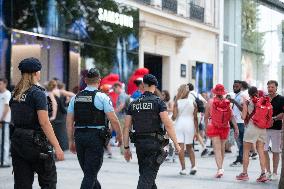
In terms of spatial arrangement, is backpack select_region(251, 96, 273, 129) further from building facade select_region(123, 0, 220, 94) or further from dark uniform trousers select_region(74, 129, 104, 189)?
building facade select_region(123, 0, 220, 94)

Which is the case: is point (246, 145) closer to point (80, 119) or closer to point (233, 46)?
point (80, 119)

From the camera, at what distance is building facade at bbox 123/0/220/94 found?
81.9ft

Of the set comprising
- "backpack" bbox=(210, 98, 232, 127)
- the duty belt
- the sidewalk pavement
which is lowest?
the sidewalk pavement

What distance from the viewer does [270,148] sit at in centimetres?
1153

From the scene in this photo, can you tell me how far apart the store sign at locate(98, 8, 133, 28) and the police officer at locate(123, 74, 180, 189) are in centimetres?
1377

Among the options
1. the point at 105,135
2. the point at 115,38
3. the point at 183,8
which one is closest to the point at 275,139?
the point at 105,135

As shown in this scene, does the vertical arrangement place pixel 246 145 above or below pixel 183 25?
below

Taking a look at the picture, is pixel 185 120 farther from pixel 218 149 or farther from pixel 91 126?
pixel 91 126

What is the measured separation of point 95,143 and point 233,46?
2792 centimetres

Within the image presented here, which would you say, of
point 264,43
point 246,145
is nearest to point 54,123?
point 246,145

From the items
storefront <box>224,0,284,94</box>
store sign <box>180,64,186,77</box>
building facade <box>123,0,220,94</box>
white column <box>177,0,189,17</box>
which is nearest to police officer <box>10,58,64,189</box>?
building facade <box>123,0,220,94</box>

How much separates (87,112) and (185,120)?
454 centimetres

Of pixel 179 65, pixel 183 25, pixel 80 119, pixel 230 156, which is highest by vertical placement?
pixel 183 25

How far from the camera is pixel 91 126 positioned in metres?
7.43
